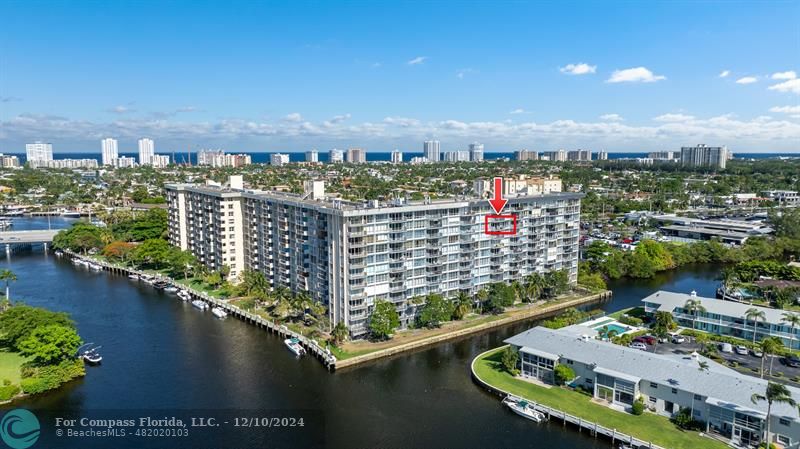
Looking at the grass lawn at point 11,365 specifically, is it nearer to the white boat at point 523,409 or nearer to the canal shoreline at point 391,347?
the canal shoreline at point 391,347

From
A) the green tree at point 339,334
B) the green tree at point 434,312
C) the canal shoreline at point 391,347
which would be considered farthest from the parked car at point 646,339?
the green tree at point 339,334

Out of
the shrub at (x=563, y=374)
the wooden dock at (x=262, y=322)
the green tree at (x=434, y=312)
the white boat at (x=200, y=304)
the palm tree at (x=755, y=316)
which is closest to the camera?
the shrub at (x=563, y=374)

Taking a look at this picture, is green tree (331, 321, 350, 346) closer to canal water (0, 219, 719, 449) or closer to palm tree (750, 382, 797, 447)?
canal water (0, 219, 719, 449)

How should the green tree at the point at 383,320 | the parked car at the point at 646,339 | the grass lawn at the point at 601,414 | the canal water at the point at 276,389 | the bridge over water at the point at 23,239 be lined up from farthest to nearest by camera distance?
the bridge over water at the point at 23,239 → the parked car at the point at 646,339 → the green tree at the point at 383,320 → the canal water at the point at 276,389 → the grass lawn at the point at 601,414

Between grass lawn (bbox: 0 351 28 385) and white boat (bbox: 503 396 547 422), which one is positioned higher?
grass lawn (bbox: 0 351 28 385)

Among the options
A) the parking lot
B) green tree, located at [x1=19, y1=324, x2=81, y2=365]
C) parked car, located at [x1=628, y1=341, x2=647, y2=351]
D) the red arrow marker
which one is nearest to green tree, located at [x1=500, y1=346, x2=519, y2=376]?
parked car, located at [x1=628, y1=341, x2=647, y2=351]

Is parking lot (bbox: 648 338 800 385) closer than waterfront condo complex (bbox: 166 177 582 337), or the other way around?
parking lot (bbox: 648 338 800 385)
